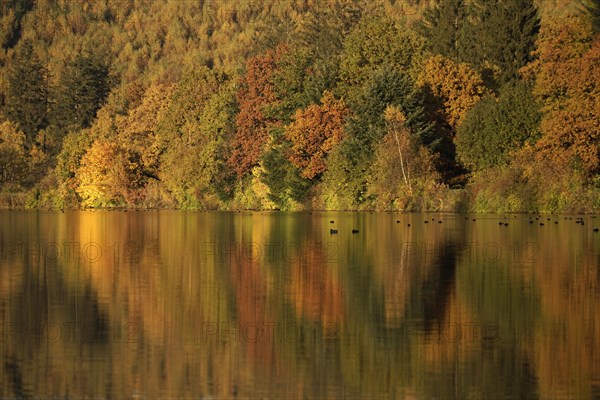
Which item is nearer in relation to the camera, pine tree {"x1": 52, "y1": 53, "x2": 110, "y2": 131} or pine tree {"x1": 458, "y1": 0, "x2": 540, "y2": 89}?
pine tree {"x1": 458, "y1": 0, "x2": 540, "y2": 89}

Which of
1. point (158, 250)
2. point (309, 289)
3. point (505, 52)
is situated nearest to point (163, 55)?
point (505, 52)

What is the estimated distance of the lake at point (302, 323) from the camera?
13.5 m

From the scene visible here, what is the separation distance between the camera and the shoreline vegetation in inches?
2734

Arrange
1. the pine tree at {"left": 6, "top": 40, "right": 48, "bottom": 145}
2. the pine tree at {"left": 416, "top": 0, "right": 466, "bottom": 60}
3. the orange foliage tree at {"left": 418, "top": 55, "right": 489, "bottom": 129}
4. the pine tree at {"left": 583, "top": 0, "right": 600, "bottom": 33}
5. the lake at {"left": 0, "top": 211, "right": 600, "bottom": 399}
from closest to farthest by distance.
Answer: the lake at {"left": 0, "top": 211, "right": 600, "bottom": 399} < the pine tree at {"left": 583, "top": 0, "right": 600, "bottom": 33} < the orange foliage tree at {"left": 418, "top": 55, "right": 489, "bottom": 129} < the pine tree at {"left": 416, "top": 0, "right": 466, "bottom": 60} < the pine tree at {"left": 6, "top": 40, "right": 48, "bottom": 145}

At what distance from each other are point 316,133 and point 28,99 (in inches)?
2451

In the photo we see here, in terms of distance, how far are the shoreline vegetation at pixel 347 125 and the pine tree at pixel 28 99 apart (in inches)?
9.5

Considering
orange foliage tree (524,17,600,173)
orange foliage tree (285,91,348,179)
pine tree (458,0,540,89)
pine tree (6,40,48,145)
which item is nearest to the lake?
orange foliage tree (524,17,600,173)

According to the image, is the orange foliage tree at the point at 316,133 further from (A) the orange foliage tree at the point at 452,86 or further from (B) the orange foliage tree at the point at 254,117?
(B) the orange foliage tree at the point at 254,117

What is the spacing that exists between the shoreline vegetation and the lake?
36242 millimetres

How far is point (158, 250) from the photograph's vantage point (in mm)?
34656

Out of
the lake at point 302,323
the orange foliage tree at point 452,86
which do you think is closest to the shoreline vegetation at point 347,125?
the orange foliage tree at point 452,86

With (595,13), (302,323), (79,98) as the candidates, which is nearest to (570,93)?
(595,13)

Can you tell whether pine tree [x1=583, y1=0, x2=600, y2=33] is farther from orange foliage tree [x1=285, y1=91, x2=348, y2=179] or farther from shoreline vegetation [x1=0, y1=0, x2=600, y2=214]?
orange foliage tree [x1=285, y1=91, x2=348, y2=179]

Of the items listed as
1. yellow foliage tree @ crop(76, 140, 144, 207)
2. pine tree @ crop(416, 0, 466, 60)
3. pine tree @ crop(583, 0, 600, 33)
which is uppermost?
pine tree @ crop(416, 0, 466, 60)
